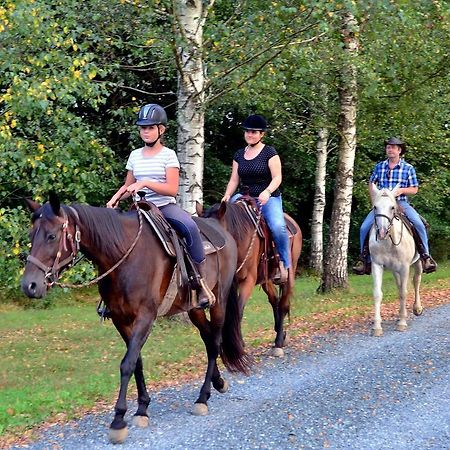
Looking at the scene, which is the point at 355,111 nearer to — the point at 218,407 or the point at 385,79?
the point at 385,79

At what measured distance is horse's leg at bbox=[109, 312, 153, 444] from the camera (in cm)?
571

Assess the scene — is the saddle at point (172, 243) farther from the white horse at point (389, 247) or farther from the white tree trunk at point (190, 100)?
the white horse at point (389, 247)

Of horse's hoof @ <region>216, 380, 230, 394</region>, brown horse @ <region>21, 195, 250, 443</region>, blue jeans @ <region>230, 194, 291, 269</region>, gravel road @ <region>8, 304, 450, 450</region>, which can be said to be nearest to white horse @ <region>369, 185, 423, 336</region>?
gravel road @ <region>8, 304, 450, 450</region>

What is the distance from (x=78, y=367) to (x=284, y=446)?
4700mm

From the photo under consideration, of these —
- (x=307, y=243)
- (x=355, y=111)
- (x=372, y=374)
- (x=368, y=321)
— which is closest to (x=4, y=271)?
(x=372, y=374)

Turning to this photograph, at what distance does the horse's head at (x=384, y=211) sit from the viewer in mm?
10625

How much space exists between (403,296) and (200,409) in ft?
18.8

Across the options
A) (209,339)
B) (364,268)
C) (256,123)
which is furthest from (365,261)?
(209,339)

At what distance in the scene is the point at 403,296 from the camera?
11289mm

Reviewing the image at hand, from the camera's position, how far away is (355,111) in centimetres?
1562

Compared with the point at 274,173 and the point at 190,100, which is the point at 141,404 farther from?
the point at 190,100

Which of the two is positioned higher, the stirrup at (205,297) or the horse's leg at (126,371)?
the stirrup at (205,297)

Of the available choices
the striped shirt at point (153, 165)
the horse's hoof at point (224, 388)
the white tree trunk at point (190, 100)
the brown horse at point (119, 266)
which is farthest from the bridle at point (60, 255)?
the white tree trunk at point (190, 100)

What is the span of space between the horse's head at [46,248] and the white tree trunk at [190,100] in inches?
223
